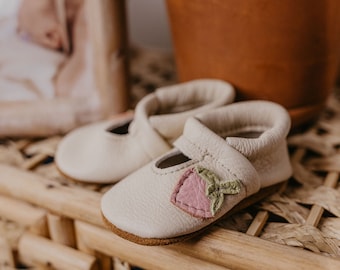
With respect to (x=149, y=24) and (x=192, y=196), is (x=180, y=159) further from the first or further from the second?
(x=149, y=24)

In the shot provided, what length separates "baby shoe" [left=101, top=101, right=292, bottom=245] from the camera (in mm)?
415

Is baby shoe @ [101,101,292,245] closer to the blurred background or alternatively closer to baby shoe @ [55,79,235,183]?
baby shoe @ [55,79,235,183]

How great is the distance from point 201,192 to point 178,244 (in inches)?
2.1

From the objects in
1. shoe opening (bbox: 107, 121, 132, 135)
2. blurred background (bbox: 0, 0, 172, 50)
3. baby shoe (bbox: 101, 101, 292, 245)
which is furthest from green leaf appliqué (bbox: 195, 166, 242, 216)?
blurred background (bbox: 0, 0, 172, 50)

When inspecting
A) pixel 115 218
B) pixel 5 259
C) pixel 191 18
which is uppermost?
pixel 191 18

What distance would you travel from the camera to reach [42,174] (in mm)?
558

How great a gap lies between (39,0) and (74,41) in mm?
65

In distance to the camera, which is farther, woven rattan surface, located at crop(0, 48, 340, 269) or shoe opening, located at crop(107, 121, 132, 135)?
shoe opening, located at crop(107, 121, 132, 135)

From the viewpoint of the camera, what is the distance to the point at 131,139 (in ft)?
1.73

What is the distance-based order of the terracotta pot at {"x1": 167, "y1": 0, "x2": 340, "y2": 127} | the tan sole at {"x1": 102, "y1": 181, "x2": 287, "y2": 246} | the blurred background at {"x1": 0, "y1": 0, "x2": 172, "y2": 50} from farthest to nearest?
the blurred background at {"x1": 0, "y1": 0, "x2": 172, "y2": 50} < the terracotta pot at {"x1": 167, "y1": 0, "x2": 340, "y2": 127} < the tan sole at {"x1": 102, "y1": 181, "x2": 287, "y2": 246}

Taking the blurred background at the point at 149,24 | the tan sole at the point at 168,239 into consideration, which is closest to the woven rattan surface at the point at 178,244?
the tan sole at the point at 168,239

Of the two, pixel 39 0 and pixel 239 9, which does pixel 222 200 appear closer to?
pixel 239 9

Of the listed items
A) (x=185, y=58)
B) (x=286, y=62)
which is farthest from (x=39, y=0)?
(x=286, y=62)

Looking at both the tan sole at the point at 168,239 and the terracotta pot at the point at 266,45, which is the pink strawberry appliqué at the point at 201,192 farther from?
the terracotta pot at the point at 266,45
